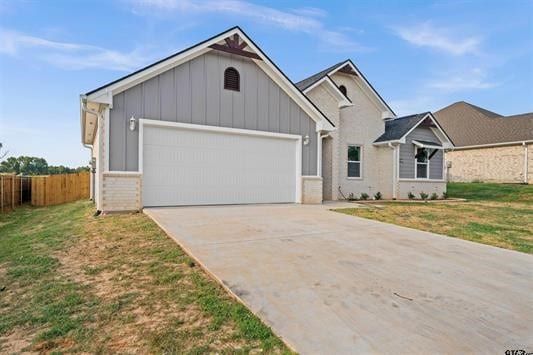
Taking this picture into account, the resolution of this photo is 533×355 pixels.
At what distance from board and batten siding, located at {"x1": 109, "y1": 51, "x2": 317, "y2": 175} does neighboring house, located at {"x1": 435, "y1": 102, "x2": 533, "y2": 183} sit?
1873 cm

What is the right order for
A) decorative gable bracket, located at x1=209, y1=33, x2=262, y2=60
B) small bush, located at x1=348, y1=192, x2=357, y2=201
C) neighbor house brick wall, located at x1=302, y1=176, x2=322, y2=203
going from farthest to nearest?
small bush, located at x1=348, y1=192, x2=357, y2=201, neighbor house brick wall, located at x1=302, y1=176, x2=322, y2=203, decorative gable bracket, located at x1=209, y1=33, x2=262, y2=60

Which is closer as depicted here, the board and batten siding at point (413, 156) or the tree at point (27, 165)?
the board and batten siding at point (413, 156)

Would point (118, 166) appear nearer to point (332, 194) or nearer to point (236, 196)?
point (236, 196)

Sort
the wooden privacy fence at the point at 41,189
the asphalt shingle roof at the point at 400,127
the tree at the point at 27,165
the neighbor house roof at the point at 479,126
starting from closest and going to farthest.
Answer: the wooden privacy fence at the point at 41,189 < the asphalt shingle roof at the point at 400,127 < the neighbor house roof at the point at 479,126 < the tree at the point at 27,165

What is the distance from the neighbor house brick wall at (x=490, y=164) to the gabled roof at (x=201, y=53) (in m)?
19.4

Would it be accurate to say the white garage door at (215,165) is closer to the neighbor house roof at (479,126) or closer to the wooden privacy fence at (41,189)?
the wooden privacy fence at (41,189)

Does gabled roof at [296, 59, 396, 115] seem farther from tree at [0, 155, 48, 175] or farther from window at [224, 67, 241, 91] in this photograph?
tree at [0, 155, 48, 175]

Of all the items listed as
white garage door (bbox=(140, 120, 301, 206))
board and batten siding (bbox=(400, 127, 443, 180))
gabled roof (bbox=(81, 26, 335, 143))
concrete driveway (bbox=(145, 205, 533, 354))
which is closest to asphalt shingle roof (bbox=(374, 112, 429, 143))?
board and batten siding (bbox=(400, 127, 443, 180))

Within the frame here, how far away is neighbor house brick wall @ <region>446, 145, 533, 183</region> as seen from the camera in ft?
73.3

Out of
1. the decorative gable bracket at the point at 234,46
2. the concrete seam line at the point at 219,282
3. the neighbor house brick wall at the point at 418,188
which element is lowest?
the concrete seam line at the point at 219,282

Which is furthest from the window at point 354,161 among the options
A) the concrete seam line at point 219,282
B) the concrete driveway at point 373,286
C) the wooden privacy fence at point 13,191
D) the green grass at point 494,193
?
the wooden privacy fence at point 13,191

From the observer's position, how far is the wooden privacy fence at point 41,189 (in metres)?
14.2

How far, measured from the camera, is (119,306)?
287 centimetres

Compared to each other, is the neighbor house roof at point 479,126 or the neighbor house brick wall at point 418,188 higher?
the neighbor house roof at point 479,126
